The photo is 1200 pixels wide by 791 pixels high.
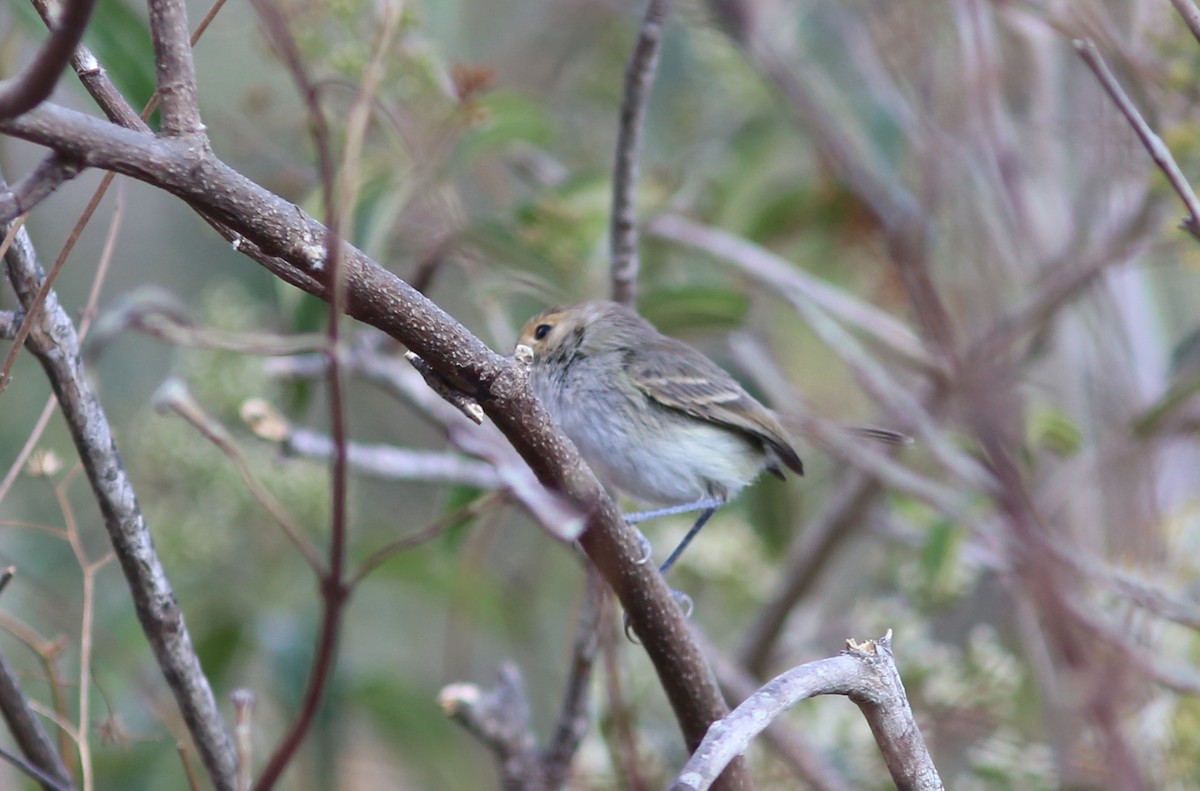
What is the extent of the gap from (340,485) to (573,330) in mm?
2133

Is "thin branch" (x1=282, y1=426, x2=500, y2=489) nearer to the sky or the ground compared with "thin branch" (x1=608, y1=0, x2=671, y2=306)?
nearer to the ground

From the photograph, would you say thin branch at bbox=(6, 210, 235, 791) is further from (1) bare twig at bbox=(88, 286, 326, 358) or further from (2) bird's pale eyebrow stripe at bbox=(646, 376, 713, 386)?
(2) bird's pale eyebrow stripe at bbox=(646, 376, 713, 386)

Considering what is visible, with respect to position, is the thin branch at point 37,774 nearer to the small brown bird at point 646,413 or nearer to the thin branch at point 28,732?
the thin branch at point 28,732

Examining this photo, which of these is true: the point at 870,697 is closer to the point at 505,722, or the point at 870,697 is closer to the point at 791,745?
the point at 505,722

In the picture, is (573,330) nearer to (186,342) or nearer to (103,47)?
(186,342)

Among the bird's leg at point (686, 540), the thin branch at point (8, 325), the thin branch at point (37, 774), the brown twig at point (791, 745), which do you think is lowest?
the brown twig at point (791, 745)

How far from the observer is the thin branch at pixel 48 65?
1109 mm

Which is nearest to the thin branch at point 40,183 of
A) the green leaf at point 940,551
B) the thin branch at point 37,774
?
the thin branch at point 37,774

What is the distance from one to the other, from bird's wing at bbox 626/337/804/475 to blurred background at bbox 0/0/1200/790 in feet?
1.41

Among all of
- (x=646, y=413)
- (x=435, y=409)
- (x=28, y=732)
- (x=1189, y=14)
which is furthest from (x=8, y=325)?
(x=435, y=409)

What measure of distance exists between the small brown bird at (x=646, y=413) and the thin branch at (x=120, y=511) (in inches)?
59.2

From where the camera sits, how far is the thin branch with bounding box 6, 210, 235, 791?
1.91 metres

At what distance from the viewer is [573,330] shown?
3.53 m

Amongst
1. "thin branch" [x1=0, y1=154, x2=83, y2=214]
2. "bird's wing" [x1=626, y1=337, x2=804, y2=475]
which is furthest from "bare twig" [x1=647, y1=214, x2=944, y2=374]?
"thin branch" [x1=0, y1=154, x2=83, y2=214]
